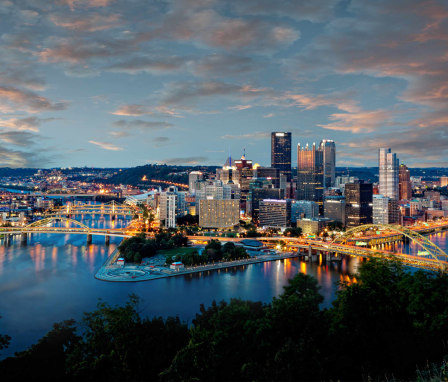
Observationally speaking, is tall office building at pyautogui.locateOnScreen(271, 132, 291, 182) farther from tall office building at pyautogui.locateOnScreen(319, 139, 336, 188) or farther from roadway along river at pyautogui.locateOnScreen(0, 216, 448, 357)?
roadway along river at pyautogui.locateOnScreen(0, 216, 448, 357)

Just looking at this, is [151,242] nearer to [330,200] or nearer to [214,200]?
[214,200]

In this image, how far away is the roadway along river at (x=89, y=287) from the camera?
1282 cm

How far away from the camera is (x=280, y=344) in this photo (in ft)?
19.8

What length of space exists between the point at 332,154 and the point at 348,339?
6950 centimetres

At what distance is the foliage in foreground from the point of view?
210 inches

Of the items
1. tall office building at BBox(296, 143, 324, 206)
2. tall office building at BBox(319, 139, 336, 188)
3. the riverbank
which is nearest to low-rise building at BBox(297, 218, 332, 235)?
the riverbank

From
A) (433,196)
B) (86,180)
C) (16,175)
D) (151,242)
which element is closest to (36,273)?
(151,242)

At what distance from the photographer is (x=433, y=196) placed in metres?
61.0

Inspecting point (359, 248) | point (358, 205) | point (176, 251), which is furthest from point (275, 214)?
point (176, 251)

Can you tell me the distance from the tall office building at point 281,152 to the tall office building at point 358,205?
38019 millimetres

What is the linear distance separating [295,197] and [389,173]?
1393cm

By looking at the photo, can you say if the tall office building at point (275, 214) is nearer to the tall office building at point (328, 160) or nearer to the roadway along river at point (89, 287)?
the roadway along river at point (89, 287)

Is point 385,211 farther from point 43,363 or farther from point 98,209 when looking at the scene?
point 43,363

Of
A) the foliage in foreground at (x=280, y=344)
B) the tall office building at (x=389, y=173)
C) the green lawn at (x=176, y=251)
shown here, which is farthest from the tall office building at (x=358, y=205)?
the foliage in foreground at (x=280, y=344)
